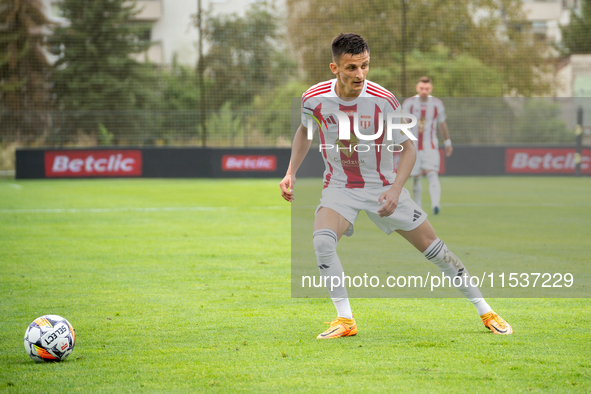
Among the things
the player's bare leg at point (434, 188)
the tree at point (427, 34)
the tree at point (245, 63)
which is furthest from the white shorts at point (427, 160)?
the tree at point (427, 34)

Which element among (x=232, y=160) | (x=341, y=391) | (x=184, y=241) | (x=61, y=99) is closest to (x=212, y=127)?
(x=232, y=160)

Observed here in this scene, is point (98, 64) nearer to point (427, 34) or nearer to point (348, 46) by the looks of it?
point (427, 34)

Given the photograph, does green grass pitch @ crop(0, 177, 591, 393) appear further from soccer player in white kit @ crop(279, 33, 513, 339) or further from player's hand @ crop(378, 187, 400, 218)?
player's hand @ crop(378, 187, 400, 218)

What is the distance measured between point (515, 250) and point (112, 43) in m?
29.2

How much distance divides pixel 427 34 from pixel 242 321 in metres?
33.3

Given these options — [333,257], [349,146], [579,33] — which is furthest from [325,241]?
[579,33]

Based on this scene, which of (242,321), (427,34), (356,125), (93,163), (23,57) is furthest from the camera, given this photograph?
(427,34)

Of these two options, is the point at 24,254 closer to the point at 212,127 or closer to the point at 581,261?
the point at 581,261

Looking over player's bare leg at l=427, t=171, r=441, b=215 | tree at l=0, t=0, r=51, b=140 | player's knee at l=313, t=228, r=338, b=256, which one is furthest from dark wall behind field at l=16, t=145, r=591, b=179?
player's knee at l=313, t=228, r=338, b=256

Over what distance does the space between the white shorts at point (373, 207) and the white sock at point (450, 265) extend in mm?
203

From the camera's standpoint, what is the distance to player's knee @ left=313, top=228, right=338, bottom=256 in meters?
4.64

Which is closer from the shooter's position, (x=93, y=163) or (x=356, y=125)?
(x=356, y=125)

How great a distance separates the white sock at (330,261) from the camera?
465 centimetres

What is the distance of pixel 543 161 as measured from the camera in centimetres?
2455
